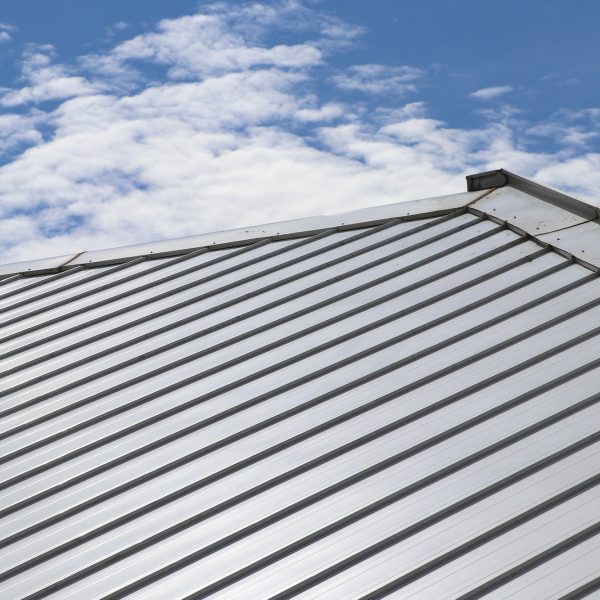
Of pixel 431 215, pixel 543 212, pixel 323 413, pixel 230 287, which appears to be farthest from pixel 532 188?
pixel 323 413

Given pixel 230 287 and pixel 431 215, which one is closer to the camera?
pixel 230 287

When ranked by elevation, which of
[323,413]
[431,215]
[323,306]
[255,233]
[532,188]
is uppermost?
[255,233]

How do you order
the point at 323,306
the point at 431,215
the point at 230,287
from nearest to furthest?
1. the point at 323,306
2. the point at 230,287
3. the point at 431,215

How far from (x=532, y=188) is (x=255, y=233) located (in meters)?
A: 2.60

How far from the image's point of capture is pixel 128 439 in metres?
6.79

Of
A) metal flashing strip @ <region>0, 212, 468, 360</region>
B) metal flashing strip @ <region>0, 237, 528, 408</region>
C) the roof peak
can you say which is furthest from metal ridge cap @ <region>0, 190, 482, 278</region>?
metal flashing strip @ <region>0, 237, 528, 408</region>

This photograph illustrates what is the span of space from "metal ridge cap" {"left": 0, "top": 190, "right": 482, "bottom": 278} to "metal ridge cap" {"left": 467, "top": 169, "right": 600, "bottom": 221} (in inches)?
5.2

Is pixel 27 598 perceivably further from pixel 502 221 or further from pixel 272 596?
pixel 502 221

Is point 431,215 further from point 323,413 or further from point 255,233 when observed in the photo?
point 323,413

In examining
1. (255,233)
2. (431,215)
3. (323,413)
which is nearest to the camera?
(323,413)

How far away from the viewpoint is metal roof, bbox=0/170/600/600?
5301 mm

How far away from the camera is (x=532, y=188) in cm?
916

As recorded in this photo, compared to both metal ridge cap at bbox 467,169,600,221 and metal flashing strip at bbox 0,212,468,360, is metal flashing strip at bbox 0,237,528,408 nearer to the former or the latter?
metal flashing strip at bbox 0,212,468,360

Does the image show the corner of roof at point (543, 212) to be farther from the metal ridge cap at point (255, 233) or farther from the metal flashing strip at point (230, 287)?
the metal flashing strip at point (230, 287)
